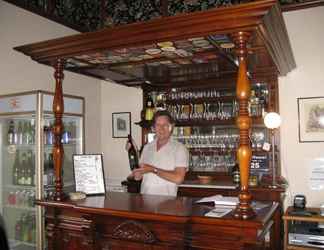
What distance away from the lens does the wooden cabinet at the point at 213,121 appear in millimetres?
4375

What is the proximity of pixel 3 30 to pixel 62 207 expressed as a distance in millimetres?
2295

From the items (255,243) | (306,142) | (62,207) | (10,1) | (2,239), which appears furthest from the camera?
(306,142)

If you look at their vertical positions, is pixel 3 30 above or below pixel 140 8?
below

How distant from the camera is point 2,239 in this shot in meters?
0.70

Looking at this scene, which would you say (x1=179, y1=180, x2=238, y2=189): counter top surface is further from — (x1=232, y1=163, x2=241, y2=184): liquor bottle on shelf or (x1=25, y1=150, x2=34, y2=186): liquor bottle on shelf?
(x1=25, y1=150, x2=34, y2=186): liquor bottle on shelf

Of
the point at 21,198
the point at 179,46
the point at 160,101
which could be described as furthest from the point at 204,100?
the point at 21,198

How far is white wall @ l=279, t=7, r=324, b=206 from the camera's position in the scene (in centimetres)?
411

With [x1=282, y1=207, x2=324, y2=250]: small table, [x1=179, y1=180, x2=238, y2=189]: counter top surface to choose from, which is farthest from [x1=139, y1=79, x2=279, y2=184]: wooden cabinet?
[x1=282, y1=207, x2=324, y2=250]: small table

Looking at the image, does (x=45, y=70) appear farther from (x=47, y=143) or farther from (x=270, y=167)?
(x=270, y=167)

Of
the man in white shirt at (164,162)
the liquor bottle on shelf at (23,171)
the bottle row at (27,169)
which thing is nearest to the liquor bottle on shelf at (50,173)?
the bottle row at (27,169)

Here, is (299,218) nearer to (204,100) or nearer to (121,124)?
(204,100)

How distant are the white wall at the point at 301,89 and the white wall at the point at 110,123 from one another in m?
2.13

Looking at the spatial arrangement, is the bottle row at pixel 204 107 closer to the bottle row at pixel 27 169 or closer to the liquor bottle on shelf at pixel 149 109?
the liquor bottle on shelf at pixel 149 109

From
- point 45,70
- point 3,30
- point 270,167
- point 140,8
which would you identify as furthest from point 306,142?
point 3,30
